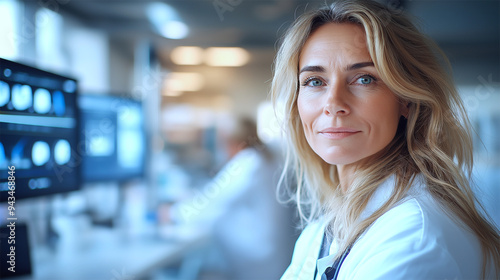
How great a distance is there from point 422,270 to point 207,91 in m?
3.37

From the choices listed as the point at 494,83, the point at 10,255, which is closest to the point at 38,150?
the point at 10,255

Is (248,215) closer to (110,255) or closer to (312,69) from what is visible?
(110,255)

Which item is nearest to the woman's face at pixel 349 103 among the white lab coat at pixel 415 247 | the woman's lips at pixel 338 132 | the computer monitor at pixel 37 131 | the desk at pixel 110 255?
the woman's lips at pixel 338 132

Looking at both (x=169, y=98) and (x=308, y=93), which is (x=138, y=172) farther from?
(x=308, y=93)

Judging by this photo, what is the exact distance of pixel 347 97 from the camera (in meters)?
0.97

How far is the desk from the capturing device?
72.3 inches

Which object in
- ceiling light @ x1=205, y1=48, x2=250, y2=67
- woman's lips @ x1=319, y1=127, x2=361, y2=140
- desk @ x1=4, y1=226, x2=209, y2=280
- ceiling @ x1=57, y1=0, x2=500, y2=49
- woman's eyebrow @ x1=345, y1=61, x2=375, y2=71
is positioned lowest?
desk @ x1=4, y1=226, x2=209, y2=280

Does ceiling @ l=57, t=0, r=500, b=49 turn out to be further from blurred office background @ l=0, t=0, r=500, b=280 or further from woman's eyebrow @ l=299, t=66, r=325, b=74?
woman's eyebrow @ l=299, t=66, r=325, b=74

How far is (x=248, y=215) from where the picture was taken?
268 cm

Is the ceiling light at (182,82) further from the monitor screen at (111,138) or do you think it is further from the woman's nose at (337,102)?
the woman's nose at (337,102)

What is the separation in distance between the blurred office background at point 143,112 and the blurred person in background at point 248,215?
0.11ft

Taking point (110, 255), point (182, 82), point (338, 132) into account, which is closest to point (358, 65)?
point (338, 132)

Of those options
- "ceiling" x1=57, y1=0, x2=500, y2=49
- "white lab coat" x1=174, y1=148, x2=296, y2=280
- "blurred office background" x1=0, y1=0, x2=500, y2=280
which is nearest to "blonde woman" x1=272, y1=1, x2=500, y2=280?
"blurred office background" x1=0, y1=0, x2=500, y2=280

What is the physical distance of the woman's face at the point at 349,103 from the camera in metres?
0.96
